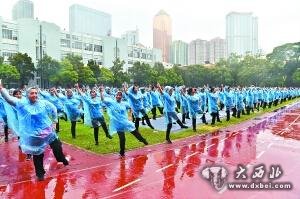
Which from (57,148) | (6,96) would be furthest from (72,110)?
(6,96)

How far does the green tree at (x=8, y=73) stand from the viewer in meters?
41.8

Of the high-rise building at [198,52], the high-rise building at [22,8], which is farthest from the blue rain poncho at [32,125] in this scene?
the high-rise building at [198,52]

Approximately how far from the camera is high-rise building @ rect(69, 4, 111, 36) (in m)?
96.1

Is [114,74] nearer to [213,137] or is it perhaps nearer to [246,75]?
[246,75]

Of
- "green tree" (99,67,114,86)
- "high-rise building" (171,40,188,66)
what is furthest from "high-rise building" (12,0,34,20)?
"high-rise building" (171,40,188,66)

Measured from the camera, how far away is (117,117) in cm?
994

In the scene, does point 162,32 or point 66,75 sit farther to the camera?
point 162,32

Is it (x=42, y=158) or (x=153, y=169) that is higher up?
(x=42, y=158)

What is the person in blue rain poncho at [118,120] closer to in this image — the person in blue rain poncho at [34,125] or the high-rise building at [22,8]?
the person in blue rain poncho at [34,125]

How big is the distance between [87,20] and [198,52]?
6340cm

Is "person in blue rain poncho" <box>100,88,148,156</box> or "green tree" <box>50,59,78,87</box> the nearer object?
"person in blue rain poncho" <box>100,88,148,156</box>

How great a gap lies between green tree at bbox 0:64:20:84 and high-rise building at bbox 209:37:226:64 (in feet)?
372

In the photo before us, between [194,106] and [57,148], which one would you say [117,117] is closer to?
[57,148]

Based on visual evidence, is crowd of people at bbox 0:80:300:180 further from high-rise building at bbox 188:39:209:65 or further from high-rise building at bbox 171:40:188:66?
high-rise building at bbox 188:39:209:65
